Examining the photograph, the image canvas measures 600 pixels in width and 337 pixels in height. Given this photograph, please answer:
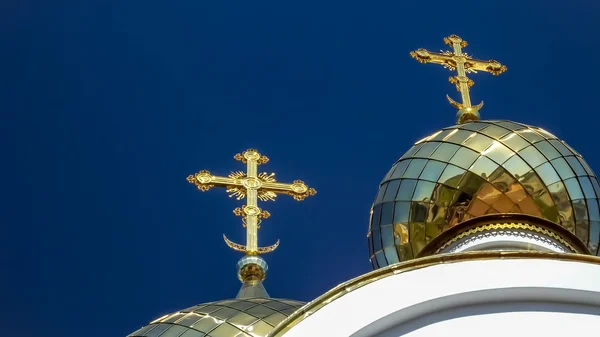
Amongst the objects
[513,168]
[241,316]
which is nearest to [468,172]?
[513,168]

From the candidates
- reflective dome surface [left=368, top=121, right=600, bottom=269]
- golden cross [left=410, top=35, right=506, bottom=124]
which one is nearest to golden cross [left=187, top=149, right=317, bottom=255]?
reflective dome surface [left=368, top=121, right=600, bottom=269]

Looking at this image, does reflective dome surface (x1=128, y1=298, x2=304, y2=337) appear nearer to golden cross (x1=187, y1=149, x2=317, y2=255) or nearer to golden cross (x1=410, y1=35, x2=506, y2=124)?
golden cross (x1=187, y1=149, x2=317, y2=255)

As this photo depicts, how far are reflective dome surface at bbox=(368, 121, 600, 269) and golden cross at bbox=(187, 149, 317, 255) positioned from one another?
1.19 m

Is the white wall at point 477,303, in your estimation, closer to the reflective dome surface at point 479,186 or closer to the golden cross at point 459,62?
the reflective dome surface at point 479,186

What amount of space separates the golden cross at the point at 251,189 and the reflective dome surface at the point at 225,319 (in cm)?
132

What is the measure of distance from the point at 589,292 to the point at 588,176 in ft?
9.58

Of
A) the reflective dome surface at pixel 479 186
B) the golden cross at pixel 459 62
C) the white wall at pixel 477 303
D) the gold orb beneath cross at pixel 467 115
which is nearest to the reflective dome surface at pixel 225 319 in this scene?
the reflective dome surface at pixel 479 186

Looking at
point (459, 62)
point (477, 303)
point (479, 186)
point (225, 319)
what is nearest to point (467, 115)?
point (459, 62)

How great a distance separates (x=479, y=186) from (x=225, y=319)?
198cm

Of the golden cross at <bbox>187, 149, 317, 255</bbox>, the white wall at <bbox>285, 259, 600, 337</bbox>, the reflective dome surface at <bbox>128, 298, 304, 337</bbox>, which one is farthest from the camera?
the golden cross at <bbox>187, 149, 317, 255</bbox>

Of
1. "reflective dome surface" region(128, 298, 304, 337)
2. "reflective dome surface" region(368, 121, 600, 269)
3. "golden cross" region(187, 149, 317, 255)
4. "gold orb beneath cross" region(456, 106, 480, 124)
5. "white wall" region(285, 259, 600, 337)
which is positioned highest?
"gold orb beneath cross" region(456, 106, 480, 124)

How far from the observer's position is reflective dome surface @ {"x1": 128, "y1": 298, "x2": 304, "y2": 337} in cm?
696

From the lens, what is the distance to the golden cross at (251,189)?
8781 mm

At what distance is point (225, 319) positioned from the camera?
709 centimetres
